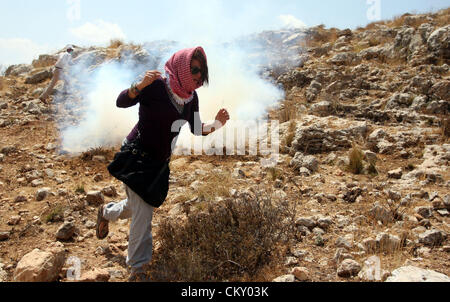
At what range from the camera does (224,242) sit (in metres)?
2.30

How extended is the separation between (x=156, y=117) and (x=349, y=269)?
5.31 ft

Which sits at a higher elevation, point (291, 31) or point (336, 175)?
point (291, 31)

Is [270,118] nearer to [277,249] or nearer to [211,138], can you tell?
[211,138]

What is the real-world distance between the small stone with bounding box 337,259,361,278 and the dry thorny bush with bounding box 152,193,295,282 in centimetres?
44

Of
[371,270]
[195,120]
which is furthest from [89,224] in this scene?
[371,270]

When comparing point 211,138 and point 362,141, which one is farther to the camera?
point 211,138

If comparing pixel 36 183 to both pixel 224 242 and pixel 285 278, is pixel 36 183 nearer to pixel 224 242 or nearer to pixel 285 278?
pixel 224 242

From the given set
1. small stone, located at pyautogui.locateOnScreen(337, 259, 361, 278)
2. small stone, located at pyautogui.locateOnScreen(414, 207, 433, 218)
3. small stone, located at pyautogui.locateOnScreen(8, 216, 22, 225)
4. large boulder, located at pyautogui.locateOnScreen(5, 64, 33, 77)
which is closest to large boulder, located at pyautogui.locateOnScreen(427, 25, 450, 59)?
small stone, located at pyautogui.locateOnScreen(414, 207, 433, 218)

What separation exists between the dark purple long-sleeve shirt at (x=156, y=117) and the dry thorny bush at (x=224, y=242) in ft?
2.25

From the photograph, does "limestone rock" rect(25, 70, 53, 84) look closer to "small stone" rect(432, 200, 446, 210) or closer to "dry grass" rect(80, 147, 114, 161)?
"dry grass" rect(80, 147, 114, 161)

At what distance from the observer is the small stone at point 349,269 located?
213 cm

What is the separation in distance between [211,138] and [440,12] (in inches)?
357
